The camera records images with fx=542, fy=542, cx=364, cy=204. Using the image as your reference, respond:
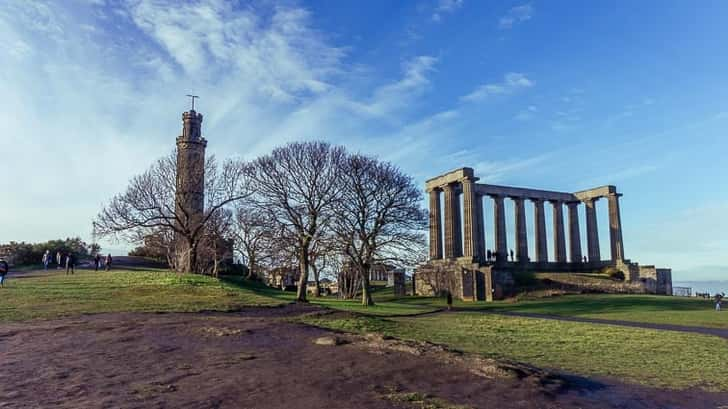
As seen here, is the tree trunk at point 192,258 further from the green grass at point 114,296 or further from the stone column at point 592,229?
the stone column at point 592,229

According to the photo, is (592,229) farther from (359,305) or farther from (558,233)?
(359,305)

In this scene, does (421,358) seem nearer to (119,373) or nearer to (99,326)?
(119,373)

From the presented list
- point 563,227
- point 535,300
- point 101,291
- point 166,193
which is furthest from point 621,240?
point 101,291

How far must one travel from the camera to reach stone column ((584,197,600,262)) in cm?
6831

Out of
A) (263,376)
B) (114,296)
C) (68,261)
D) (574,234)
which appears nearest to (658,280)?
(574,234)

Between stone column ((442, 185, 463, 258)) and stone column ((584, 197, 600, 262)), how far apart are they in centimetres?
1947

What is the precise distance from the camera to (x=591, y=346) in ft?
58.1

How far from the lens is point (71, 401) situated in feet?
28.2

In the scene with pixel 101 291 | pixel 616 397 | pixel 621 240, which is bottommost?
pixel 616 397

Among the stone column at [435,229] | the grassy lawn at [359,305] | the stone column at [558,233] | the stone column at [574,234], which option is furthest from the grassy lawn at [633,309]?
the stone column at [574,234]

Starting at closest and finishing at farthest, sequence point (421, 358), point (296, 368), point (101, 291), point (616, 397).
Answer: point (616, 397) → point (296, 368) → point (421, 358) → point (101, 291)

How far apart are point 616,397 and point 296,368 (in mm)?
6337

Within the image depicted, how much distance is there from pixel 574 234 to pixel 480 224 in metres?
16.8

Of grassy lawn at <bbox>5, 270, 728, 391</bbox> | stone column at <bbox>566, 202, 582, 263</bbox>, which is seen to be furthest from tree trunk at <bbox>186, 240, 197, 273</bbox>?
stone column at <bbox>566, 202, 582, 263</bbox>
